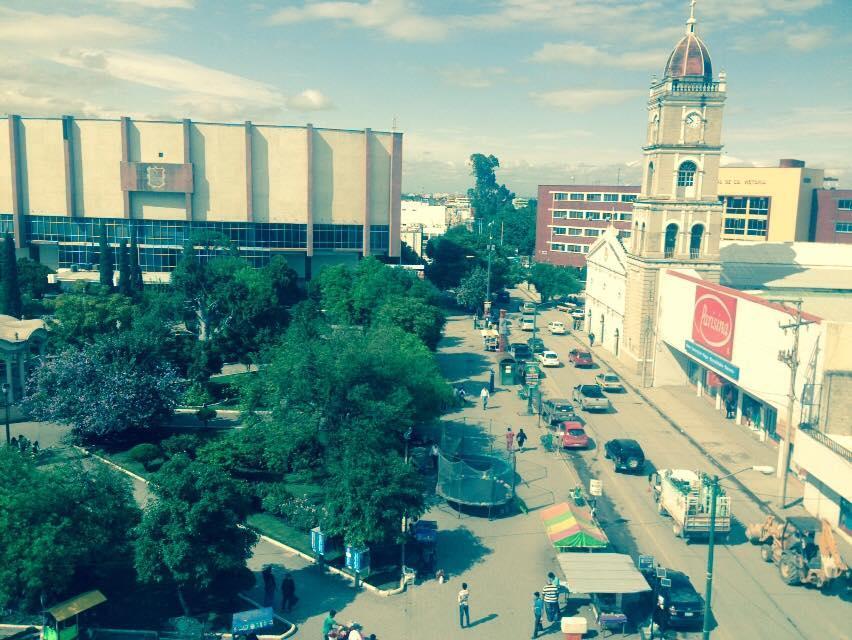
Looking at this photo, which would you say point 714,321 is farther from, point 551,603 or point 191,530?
point 191,530

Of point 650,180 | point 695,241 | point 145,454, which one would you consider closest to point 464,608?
point 145,454

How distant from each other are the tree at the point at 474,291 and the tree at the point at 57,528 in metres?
62.9

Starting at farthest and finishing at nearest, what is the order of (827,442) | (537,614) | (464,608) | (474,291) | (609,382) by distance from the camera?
1. (474,291)
2. (609,382)
3. (827,442)
4. (464,608)
5. (537,614)

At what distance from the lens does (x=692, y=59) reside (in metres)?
53.7

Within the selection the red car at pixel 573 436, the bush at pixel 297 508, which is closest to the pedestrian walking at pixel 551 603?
the bush at pixel 297 508

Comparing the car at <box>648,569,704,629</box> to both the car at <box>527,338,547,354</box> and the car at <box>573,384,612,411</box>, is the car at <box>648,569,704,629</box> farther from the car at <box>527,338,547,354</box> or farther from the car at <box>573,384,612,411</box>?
the car at <box>527,338,547,354</box>

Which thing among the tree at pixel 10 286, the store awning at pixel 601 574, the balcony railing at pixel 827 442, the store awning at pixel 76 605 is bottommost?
the store awning at pixel 76 605

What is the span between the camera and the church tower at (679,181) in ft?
177

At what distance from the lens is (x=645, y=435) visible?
4278 centimetres

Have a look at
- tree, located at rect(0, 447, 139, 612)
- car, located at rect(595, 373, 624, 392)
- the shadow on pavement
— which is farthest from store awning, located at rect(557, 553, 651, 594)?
car, located at rect(595, 373, 624, 392)

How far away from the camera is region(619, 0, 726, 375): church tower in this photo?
5381 cm

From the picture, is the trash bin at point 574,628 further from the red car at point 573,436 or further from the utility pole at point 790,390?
the red car at point 573,436

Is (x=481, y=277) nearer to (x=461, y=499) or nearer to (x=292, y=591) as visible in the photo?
(x=461, y=499)

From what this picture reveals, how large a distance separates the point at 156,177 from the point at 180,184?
9.22 ft
